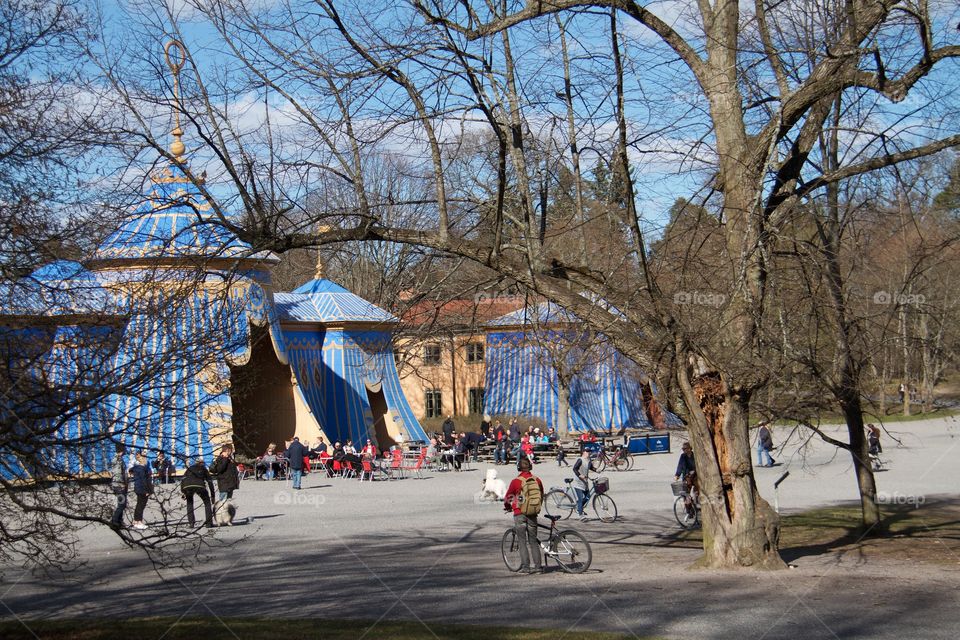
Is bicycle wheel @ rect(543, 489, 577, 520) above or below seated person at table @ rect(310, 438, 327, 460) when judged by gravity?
below

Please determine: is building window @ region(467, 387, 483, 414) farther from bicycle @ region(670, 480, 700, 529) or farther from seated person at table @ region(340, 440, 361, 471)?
bicycle @ region(670, 480, 700, 529)

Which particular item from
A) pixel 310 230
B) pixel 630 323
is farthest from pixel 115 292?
pixel 630 323

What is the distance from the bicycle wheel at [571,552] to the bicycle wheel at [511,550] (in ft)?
1.56

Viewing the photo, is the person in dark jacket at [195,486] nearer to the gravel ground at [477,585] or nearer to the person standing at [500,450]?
the gravel ground at [477,585]

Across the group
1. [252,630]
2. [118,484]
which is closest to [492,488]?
[252,630]

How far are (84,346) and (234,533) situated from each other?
33.2ft

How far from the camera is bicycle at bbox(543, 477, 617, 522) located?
19.3m

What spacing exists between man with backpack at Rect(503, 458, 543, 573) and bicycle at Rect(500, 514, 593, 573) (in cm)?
10

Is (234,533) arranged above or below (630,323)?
below

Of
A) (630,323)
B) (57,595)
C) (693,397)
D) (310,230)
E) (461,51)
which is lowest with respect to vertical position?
(57,595)

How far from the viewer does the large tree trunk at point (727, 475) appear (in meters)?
12.0

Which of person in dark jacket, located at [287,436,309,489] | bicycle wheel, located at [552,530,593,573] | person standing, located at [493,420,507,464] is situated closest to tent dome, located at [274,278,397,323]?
person standing, located at [493,420,507,464]

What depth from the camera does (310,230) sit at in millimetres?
12117

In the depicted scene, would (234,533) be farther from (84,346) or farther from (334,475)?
(334,475)
